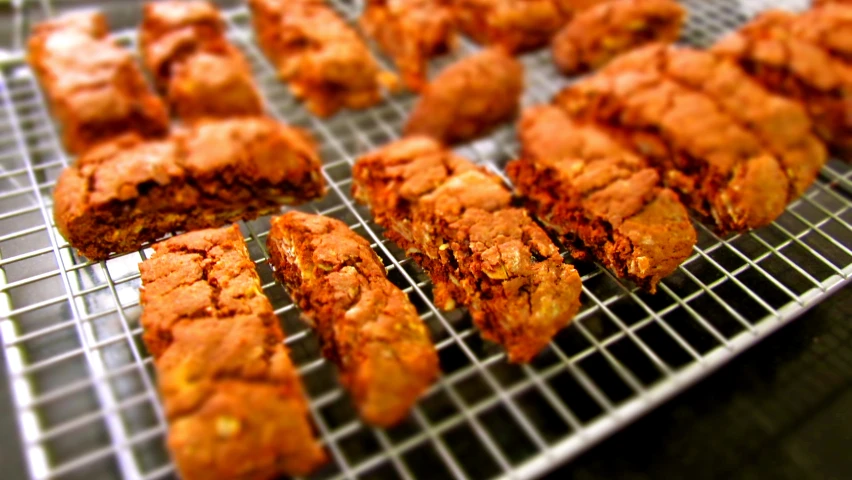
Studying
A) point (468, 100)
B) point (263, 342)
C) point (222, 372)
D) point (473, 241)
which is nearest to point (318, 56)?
point (468, 100)

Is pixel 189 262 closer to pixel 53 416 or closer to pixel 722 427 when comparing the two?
pixel 53 416

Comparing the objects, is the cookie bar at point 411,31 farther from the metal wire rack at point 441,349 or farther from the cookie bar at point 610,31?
the metal wire rack at point 441,349

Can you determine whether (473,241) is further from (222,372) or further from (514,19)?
(514,19)

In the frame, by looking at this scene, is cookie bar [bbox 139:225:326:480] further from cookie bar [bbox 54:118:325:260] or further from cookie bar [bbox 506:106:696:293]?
cookie bar [bbox 506:106:696:293]

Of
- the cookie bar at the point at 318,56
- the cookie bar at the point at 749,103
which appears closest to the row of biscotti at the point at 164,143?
the cookie bar at the point at 318,56

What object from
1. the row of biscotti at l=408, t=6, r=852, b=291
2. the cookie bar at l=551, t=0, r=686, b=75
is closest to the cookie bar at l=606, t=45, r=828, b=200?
the row of biscotti at l=408, t=6, r=852, b=291
